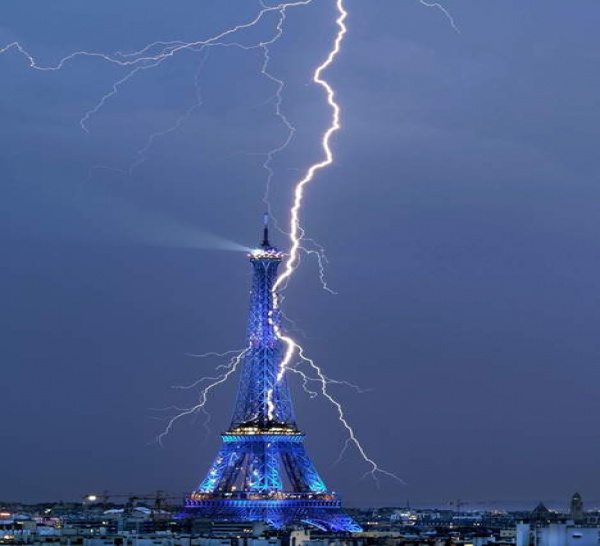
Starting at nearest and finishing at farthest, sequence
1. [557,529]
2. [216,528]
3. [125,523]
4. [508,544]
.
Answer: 1. [557,529]
2. [508,544]
3. [216,528]
4. [125,523]

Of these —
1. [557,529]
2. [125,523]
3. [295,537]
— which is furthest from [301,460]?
[557,529]

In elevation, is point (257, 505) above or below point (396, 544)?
above

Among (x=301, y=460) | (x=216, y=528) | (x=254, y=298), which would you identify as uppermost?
(x=254, y=298)

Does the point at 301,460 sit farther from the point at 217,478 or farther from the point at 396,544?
the point at 396,544

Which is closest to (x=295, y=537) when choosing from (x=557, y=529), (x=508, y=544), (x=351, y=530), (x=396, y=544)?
(x=396, y=544)

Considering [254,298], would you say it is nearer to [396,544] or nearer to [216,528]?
[216,528]

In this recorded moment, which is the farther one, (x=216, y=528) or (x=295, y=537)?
(x=216, y=528)

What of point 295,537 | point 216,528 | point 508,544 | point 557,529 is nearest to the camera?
point 557,529
